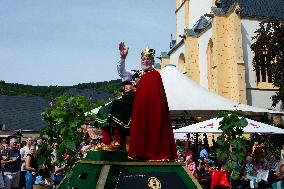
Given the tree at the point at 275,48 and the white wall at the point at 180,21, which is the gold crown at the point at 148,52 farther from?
the white wall at the point at 180,21

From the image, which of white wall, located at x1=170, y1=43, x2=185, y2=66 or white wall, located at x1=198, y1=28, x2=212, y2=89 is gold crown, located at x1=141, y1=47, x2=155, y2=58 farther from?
white wall, located at x1=170, y1=43, x2=185, y2=66

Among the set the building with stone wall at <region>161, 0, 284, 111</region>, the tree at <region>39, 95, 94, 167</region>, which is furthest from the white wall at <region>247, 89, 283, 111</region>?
the tree at <region>39, 95, 94, 167</region>

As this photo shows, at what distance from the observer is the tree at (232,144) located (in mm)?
10039

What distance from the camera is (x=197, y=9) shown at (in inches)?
1683

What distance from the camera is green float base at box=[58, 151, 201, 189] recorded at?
206 inches

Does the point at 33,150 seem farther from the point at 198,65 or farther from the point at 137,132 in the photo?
the point at 198,65

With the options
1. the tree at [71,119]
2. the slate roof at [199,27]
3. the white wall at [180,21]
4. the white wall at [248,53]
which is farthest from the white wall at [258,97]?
the tree at [71,119]

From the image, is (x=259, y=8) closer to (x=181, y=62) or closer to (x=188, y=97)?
(x=181, y=62)

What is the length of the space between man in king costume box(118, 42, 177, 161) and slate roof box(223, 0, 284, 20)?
31.4 meters

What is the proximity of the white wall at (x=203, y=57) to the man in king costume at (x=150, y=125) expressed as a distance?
32.6 metres

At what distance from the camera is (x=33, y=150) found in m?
12.1

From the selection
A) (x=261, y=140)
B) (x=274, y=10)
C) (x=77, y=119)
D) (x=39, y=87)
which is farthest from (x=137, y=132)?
(x=39, y=87)

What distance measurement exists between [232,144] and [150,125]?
494 centimetres

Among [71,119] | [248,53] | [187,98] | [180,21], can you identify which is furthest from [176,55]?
[71,119]
